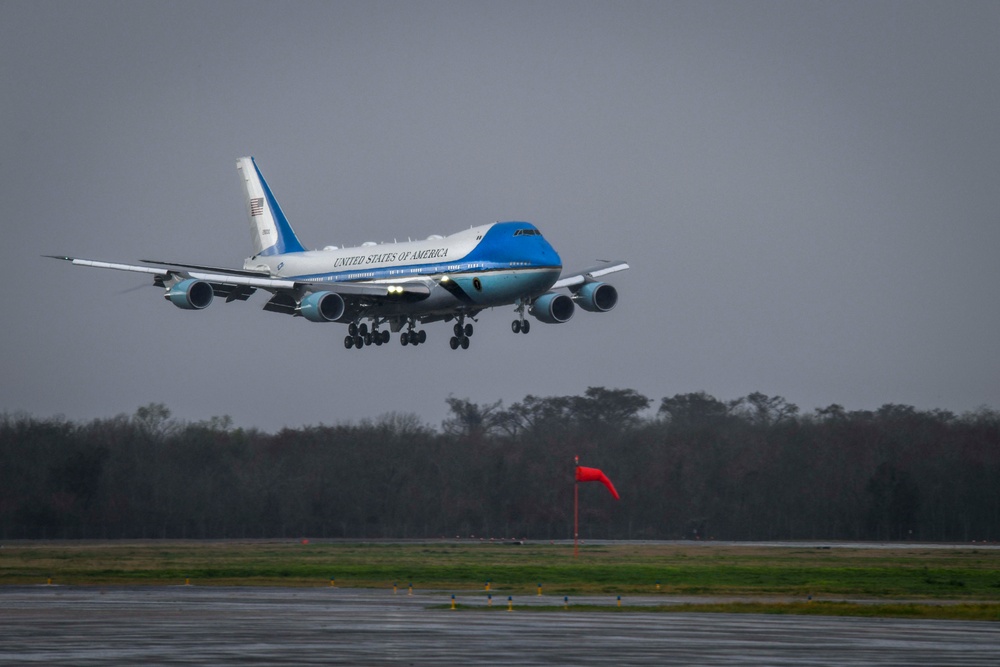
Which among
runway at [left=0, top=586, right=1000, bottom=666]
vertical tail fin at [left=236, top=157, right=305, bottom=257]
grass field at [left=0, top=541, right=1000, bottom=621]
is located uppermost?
vertical tail fin at [left=236, top=157, right=305, bottom=257]

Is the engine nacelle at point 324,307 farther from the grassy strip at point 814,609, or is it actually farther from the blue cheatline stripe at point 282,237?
the grassy strip at point 814,609

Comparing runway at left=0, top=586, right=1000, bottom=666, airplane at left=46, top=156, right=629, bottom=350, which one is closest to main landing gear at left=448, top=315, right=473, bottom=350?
airplane at left=46, top=156, right=629, bottom=350

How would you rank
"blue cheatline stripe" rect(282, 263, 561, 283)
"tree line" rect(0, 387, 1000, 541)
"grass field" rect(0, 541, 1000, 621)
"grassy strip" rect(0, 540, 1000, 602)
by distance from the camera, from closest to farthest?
"grass field" rect(0, 541, 1000, 621), "grassy strip" rect(0, 540, 1000, 602), "blue cheatline stripe" rect(282, 263, 561, 283), "tree line" rect(0, 387, 1000, 541)

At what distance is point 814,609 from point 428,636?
16.2m

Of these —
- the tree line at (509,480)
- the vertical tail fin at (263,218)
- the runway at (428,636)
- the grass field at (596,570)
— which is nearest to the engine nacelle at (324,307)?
the grass field at (596,570)

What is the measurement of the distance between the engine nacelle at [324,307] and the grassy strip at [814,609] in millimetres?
Result: 23760

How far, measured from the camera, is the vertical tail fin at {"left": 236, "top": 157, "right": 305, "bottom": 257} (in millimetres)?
87062

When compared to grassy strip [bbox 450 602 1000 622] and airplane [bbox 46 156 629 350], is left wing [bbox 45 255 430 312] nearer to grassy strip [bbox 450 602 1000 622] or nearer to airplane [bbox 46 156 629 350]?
airplane [bbox 46 156 629 350]

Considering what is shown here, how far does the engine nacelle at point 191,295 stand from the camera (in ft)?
235

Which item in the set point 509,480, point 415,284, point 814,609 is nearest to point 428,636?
point 814,609

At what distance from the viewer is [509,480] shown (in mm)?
127875

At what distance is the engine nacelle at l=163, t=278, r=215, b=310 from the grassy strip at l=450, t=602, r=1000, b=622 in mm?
27048

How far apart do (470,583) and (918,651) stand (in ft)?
100

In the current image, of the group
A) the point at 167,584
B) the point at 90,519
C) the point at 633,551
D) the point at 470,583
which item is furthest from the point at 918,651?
the point at 90,519
